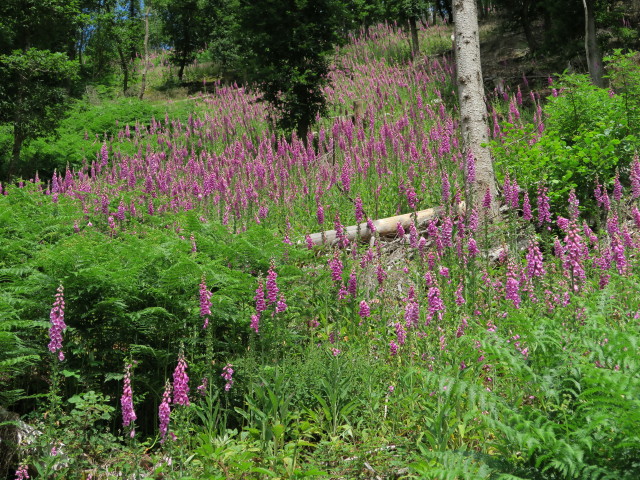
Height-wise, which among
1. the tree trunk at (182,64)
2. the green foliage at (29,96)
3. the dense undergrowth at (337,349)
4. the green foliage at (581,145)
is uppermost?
the tree trunk at (182,64)

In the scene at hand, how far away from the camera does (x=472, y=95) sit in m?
7.02

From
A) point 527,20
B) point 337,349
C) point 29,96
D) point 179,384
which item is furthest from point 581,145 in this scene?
point 29,96

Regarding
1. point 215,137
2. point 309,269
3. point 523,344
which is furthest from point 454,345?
point 215,137

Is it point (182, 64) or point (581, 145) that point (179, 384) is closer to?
point (581, 145)

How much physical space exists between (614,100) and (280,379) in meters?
5.67

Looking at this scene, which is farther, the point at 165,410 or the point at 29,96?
the point at 29,96

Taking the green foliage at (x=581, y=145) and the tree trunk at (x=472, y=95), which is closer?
the green foliage at (x=581, y=145)

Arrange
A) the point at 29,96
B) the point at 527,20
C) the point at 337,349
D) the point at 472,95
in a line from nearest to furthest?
the point at 337,349, the point at 472,95, the point at 29,96, the point at 527,20

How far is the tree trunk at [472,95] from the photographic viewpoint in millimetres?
6949

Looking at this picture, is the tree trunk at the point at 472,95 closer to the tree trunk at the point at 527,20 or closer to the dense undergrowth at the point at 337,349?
the dense undergrowth at the point at 337,349

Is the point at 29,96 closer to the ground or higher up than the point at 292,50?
closer to the ground

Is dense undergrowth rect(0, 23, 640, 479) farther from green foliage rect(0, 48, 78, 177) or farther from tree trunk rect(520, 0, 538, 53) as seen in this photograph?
tree trunk rect(520, 0, 538, 53)

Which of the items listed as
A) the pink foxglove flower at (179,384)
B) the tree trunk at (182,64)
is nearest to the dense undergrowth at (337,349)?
the pink foxglove flower at (179,384)

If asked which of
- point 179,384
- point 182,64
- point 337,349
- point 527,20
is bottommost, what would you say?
point 337,349
